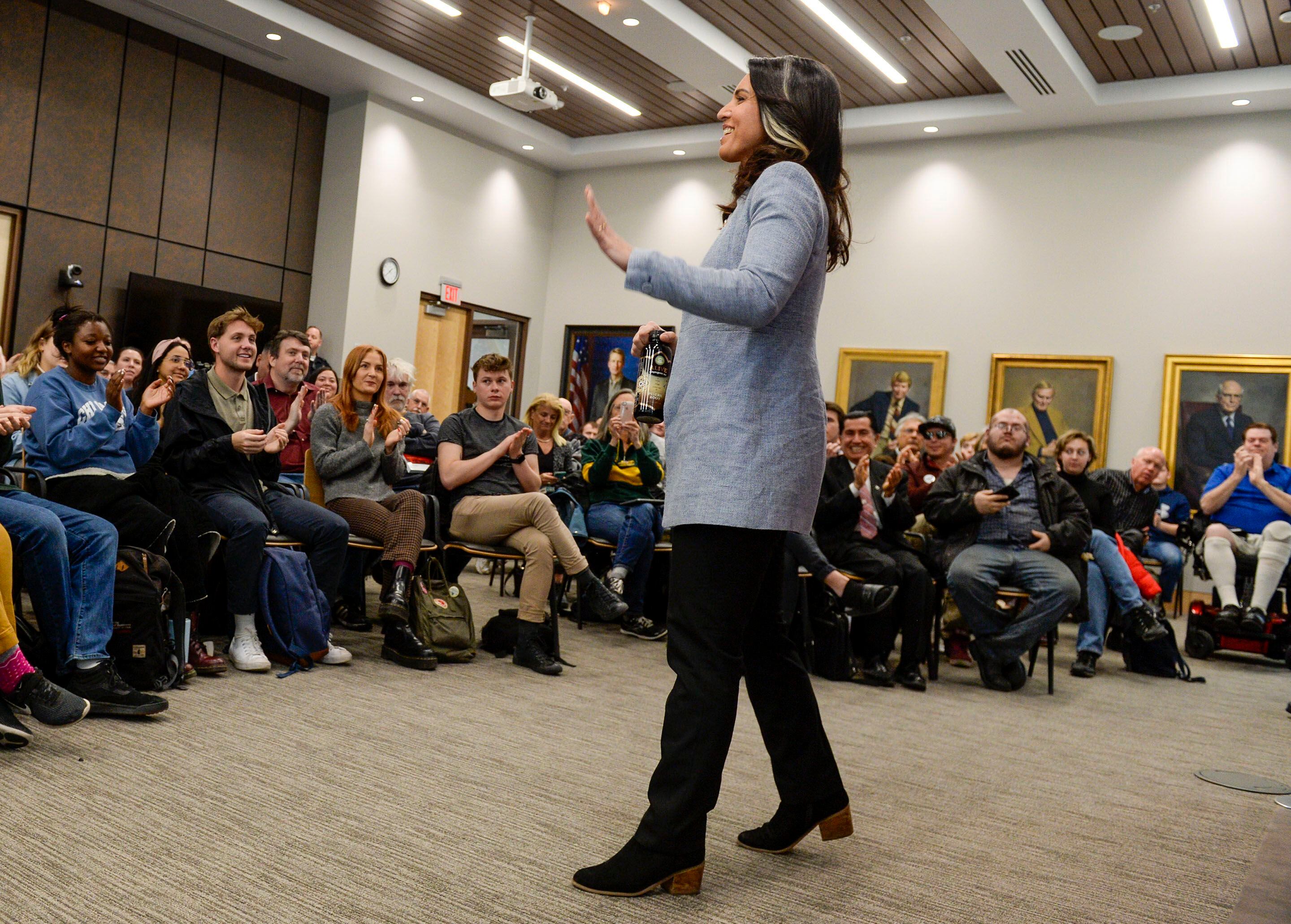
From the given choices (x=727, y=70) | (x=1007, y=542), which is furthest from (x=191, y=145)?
(x=1007, y=542)

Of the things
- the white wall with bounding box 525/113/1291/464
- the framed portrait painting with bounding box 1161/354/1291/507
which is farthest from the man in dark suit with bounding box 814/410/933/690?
the white wall with bounding box 525/113/1291/464

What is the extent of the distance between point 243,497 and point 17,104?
18.9 feet

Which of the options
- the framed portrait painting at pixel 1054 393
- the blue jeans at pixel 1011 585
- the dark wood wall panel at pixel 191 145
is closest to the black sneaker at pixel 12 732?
the blue jeans at pixel 1011 585

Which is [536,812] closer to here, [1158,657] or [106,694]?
[106,694]

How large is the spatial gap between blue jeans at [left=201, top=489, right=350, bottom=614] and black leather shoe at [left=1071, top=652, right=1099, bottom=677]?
3.59 metres

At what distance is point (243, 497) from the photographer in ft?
12.6

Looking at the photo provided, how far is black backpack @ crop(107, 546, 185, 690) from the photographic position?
313 cm

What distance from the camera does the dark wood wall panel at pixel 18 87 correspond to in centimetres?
765

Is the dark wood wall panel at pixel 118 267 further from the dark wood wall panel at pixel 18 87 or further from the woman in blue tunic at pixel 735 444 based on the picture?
the woman in blue tunic at pixel 735 444

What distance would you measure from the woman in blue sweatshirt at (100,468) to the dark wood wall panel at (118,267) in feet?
17.6

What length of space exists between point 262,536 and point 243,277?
21.0 ft

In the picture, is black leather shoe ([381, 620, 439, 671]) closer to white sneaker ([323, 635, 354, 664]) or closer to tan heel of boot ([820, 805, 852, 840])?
white sneaker ([323, 635, 354, 664])

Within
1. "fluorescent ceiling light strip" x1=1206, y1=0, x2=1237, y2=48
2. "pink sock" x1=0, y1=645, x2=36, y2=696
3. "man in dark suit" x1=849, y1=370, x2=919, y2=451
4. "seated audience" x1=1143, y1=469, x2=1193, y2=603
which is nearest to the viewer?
"pink sock" x1=0, y1=645, x2=36, y2=696

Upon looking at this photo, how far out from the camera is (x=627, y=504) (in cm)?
535
